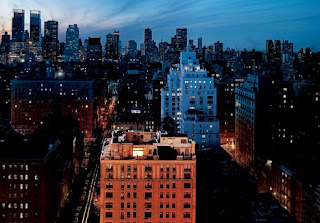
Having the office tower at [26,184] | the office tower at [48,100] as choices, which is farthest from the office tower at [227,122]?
the office tower at [26,184]

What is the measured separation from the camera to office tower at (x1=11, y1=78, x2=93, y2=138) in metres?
122

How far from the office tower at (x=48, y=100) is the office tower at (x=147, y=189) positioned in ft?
266

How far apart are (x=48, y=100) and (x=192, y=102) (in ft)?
147

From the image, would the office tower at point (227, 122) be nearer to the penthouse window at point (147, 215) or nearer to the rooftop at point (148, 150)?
the rooftop at point (148, 150)

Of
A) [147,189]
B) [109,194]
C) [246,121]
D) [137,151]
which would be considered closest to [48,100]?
[246,121]

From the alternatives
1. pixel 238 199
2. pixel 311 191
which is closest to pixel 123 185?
pixel 238 199

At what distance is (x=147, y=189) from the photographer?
40969 millimetres

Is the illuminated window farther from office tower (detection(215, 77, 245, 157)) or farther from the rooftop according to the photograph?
office tower (detection(215, 77, 245, 157))

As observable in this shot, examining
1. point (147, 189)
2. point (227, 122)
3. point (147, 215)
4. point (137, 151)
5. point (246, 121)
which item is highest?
point (246, 121)

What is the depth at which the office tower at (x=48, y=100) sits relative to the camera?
122 meters

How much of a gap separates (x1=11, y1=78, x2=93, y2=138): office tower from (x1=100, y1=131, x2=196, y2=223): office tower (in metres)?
81.0

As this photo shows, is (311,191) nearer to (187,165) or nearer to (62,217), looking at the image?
(187,165)

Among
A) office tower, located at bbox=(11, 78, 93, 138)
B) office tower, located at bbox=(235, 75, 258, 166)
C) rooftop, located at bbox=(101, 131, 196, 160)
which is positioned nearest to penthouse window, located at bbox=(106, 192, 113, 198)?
rooftop, located at bbox=(101, 131, 196, 160)

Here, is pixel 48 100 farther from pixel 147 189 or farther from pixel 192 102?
pixel 147 189
